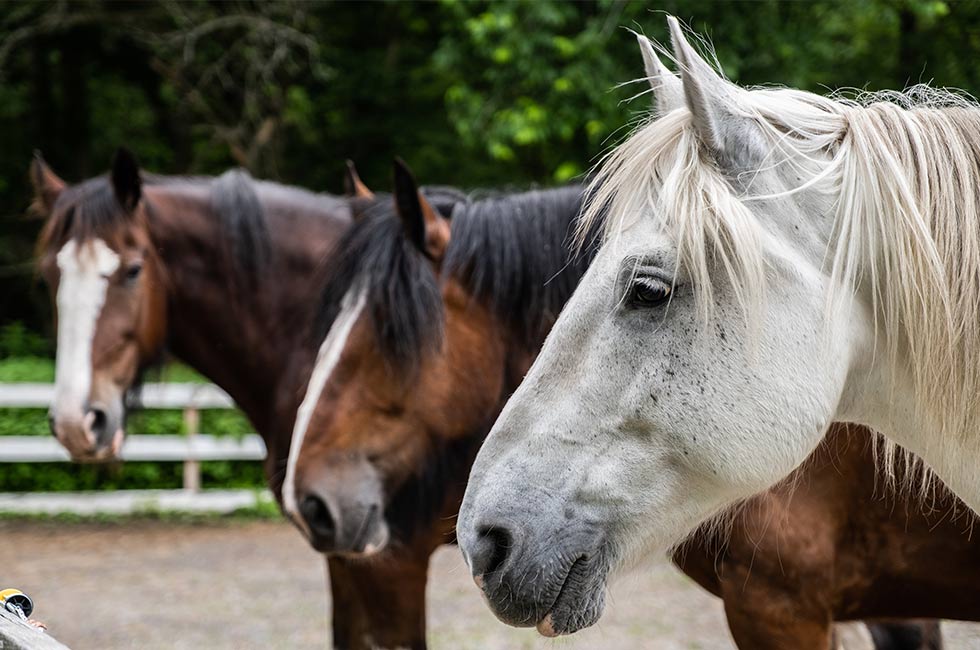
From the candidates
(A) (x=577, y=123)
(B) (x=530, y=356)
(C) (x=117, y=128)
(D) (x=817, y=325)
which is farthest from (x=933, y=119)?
(C) (x=117, y=128)

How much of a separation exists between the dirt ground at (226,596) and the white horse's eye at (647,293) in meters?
3.51

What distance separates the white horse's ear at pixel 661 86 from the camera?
1.88 metres

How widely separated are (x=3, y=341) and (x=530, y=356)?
34.9 feet

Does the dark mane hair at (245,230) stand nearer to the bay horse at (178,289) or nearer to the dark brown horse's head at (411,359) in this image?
the bay horse at (178,289)

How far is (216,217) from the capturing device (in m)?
4.34

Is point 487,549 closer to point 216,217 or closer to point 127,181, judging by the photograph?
point 216,217

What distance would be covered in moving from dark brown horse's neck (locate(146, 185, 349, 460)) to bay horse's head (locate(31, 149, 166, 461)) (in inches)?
4.0

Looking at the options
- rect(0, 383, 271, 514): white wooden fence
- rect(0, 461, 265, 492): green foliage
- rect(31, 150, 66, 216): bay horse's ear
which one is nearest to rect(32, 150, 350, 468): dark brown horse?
rect(31, 150, 66, 216): bay horse's ear

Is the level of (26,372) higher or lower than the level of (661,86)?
lower

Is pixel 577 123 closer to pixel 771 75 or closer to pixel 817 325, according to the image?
pixel 771 75

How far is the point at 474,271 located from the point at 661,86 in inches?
53.6

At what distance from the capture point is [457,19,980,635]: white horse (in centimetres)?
159

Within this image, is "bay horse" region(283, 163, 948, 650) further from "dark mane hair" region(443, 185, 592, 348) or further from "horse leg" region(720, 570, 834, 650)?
"horse leg" region(720, 570, 834, 650)

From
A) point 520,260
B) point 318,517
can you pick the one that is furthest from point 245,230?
point 318,517
